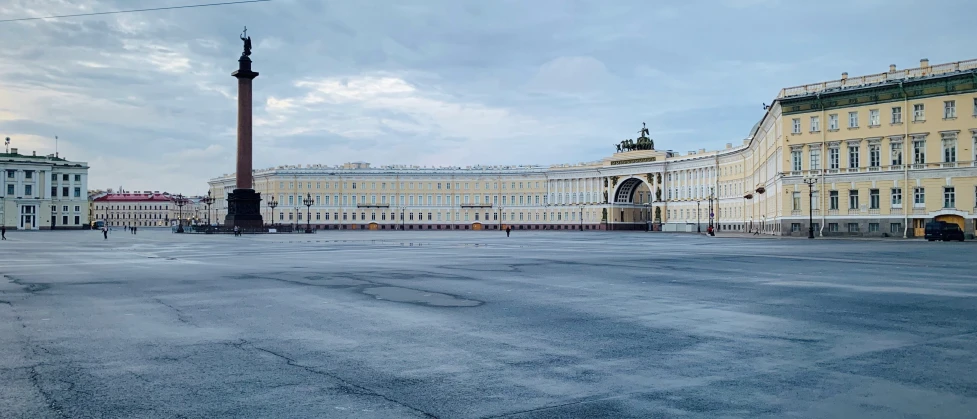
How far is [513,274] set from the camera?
21.2 meters

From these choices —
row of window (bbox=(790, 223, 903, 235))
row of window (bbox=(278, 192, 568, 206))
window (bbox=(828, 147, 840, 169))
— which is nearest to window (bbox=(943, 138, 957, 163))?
row of window (bbox=(790, 223, 903, 235))

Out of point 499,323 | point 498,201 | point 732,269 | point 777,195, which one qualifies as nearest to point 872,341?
point 499,323

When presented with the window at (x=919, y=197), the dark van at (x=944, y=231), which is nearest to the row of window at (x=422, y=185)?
the window at (x=919, y=197)

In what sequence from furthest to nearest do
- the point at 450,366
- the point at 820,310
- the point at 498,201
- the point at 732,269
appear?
the point at 498,201 → the point at 732,269 → the point at 820,310 → the point at 450,366

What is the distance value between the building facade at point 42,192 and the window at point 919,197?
13412 cm

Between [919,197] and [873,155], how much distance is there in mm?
4782

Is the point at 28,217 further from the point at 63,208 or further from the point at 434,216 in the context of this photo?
the point at 434,216

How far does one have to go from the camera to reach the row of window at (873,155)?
54875 millimetres

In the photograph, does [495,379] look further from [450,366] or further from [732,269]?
[732,269]

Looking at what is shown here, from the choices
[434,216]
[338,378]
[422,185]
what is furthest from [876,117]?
[422,185]

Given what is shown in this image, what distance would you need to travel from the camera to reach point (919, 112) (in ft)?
183

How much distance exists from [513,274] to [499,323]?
32.5 ft

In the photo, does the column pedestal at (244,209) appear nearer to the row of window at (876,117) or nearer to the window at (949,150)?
the row of window at (876,117)

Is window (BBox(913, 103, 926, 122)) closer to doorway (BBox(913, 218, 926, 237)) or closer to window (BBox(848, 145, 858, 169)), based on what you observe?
window (BBox(848, 145, 858, 169))
